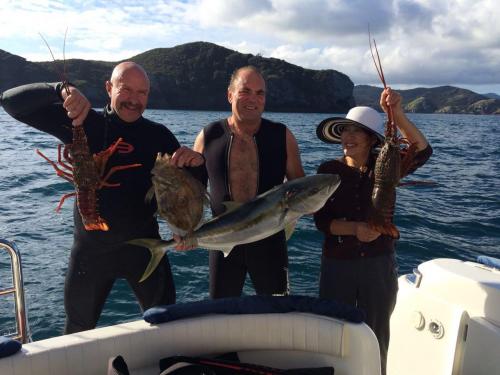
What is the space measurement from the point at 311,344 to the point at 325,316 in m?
0.22

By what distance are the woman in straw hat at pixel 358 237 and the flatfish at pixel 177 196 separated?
44.3 inches

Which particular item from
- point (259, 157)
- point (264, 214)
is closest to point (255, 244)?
point (259, 157)

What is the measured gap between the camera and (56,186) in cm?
1609

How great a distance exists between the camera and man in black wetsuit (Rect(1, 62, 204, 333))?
404 centimetres

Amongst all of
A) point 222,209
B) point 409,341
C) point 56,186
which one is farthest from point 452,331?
point 56,186

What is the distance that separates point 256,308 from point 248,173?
1.46m

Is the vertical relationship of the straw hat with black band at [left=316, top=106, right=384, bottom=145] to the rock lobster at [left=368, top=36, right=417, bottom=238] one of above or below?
above

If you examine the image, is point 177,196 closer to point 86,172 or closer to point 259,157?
point 86,172

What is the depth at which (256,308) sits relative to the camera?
3.29 metres

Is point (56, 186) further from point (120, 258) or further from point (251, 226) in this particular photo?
point (251, 226)

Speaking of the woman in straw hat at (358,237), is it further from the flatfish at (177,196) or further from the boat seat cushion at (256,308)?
the flatfish at (177,196)

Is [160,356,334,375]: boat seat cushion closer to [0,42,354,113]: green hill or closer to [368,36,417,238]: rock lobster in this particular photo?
[368,36,417,238]: rock lobster

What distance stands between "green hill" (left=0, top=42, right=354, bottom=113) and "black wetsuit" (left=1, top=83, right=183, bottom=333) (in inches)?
4427

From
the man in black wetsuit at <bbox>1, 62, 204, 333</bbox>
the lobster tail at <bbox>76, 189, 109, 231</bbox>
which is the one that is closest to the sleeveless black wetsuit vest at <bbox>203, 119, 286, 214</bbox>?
the man in black wetsuit at <bbox>1, 62, 204, 333</bbox>
